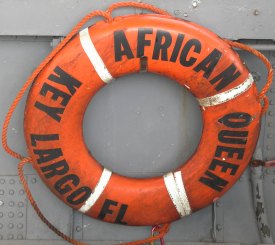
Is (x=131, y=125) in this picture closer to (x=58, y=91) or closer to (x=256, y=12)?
(x=58, y=91)

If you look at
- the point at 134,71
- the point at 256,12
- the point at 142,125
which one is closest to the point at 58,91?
the point at 134,71

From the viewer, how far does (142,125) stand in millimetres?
2080

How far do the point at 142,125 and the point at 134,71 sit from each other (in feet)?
0.92

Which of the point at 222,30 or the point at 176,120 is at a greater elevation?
the point at 222,30

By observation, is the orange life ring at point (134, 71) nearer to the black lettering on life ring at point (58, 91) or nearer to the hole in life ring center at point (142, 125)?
the black lettering on life ring at point (58, 91)

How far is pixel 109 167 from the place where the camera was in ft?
6.95

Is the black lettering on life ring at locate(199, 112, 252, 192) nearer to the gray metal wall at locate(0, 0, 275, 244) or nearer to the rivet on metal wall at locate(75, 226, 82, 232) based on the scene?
the gray metal wall at locate(0, 0, 275, 244)

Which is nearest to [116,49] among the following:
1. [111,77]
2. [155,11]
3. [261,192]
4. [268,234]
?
[111,77]

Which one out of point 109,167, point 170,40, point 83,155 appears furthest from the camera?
point 109,167

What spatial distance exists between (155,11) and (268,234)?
3.58 feet

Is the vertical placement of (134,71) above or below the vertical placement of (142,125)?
above

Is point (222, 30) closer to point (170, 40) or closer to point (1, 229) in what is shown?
point (170, 40)

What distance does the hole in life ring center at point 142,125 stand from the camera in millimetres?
2059

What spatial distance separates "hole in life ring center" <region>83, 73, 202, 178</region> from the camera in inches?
81.0
